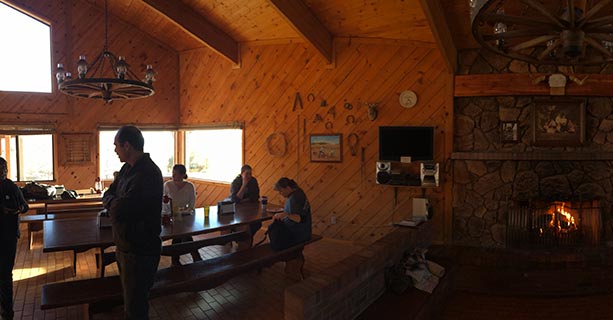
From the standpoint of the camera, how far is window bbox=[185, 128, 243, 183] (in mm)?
7598

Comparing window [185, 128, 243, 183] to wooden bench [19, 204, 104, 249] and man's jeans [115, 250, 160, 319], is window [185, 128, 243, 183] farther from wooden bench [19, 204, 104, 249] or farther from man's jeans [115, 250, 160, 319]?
man's jeans [115, 250, 160, 319]

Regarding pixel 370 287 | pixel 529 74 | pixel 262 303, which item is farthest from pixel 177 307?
pixel 529 74

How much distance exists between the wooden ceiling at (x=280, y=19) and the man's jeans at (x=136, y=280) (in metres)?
3.47

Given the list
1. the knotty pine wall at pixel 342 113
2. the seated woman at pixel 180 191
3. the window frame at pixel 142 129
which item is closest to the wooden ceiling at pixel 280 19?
the knotty pine wall at pixel 342 113

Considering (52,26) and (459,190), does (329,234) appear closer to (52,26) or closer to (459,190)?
(459,190)

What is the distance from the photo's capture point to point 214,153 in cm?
811

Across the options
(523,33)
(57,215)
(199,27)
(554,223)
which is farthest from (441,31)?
(57,215)

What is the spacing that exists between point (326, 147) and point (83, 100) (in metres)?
4.79

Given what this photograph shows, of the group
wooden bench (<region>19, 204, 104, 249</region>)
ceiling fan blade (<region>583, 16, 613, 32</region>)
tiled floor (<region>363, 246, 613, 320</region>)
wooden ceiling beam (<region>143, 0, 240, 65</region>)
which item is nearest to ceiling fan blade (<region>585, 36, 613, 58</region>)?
ceiling fan blade (<region>583, 16, 613, 32</region>)

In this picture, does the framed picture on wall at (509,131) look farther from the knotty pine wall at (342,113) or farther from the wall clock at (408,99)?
the wall clock at (408,99)

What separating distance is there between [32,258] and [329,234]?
4064 mm

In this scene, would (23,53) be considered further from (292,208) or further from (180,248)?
(292,208)

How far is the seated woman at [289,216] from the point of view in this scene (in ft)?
13.5

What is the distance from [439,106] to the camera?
215 inches
